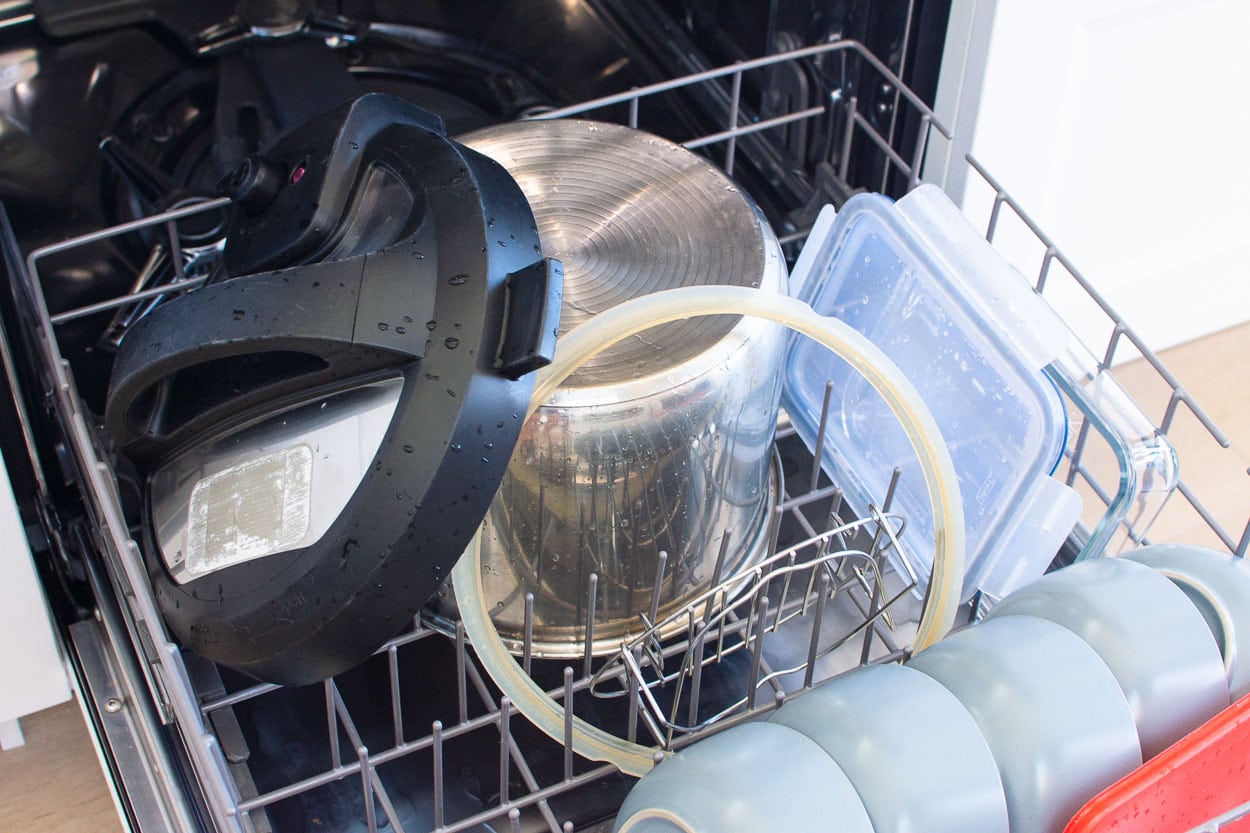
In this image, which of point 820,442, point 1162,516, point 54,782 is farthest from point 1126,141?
point 54,782

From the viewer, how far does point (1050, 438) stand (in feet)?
2.27

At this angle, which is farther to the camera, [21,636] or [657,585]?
[21,636]

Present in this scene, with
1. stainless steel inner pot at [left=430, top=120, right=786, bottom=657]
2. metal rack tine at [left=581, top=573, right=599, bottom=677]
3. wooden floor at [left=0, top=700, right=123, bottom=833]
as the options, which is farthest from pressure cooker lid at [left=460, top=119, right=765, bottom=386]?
wooden floor at [left=0, top=700, right=123, bottom=833]

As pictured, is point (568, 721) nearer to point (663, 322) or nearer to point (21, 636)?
point (663, 322)

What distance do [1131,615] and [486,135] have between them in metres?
0.45

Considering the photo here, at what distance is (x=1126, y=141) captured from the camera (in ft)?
3.44

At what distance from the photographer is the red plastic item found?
0.52 meters

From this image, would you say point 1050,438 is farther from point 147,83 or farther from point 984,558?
point 147,83

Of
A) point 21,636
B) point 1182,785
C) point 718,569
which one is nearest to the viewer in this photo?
point 1182,785

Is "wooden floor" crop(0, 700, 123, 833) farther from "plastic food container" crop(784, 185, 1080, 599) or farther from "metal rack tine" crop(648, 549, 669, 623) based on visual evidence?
"plastic food container" crop(784, 185, 1080, 599)

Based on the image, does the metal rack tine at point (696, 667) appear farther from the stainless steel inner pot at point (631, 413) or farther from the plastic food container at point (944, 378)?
the plastic food container at point (944, 378)

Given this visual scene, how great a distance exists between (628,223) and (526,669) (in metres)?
0.26

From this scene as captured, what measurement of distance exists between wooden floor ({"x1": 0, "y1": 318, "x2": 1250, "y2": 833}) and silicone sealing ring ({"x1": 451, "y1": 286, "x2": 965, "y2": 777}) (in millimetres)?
409

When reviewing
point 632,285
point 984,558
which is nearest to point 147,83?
point 632,285
